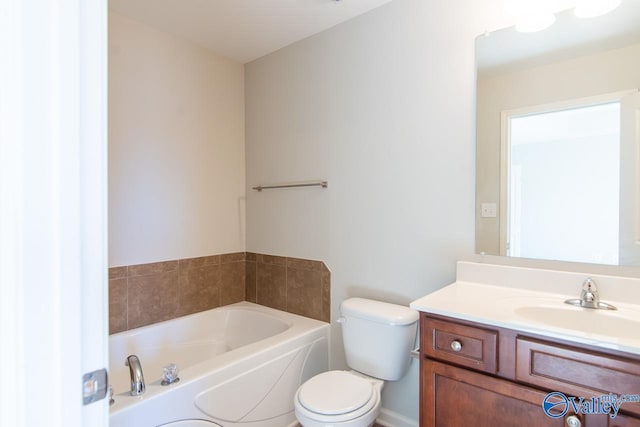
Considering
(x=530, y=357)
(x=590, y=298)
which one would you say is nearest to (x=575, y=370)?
(x=530, y=357)

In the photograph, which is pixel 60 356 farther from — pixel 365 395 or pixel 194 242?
pixel 194 242

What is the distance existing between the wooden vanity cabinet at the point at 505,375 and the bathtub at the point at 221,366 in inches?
34.3

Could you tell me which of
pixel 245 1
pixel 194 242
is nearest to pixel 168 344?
pixel 194 242

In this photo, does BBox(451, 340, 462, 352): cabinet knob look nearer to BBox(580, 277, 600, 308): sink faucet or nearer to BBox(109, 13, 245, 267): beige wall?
BBox(580, 277, 600, 308): sink faucet

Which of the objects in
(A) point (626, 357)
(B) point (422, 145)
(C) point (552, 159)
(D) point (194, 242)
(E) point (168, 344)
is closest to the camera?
(A) point (626, 357)

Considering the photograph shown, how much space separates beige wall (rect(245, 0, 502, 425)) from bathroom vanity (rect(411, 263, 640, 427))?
16.9 inches

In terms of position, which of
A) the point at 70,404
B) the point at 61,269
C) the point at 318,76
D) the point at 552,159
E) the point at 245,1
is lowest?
the point at 70,404

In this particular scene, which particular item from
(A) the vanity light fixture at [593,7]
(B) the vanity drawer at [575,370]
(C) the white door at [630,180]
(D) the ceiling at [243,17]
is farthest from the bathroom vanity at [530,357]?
(D) the ceiling at [243,17]

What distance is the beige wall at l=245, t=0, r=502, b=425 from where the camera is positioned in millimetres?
1779

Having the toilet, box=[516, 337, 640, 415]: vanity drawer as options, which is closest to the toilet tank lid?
the toilet

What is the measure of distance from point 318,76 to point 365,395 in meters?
1.90

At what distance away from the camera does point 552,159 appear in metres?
1.52

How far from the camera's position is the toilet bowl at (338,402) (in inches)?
57.8

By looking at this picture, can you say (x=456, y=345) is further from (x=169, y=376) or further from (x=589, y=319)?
(x=169, y=376)
